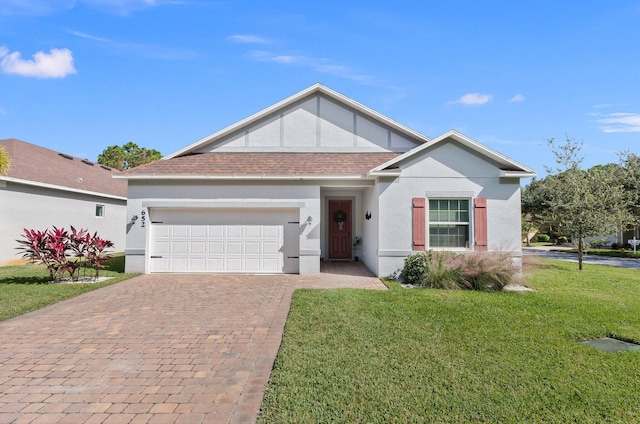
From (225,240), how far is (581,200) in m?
13.9

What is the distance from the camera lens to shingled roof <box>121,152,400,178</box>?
36.0ft

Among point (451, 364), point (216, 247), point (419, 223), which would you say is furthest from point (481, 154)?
point (216, 247)

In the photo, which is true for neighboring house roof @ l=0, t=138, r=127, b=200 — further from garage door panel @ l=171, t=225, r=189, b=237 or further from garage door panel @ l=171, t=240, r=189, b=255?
garage door panel @ l=171, t=240, r=189, b=255

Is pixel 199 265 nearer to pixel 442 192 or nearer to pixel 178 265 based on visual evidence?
pixel 178 265

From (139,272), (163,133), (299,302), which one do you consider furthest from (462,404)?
(163,133)

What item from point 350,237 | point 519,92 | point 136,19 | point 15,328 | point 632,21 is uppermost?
point 136,19

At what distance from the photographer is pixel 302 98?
1324cm

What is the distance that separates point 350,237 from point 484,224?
557 cm

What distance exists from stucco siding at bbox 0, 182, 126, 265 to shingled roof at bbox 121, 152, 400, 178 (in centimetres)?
674

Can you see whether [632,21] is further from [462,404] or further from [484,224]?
[462,404]

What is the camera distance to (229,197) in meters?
11.0

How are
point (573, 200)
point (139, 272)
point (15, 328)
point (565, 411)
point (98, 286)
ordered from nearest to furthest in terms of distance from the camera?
point (565, 411)
point (15, 328)
point (98, 286)
point (139, 272)
point (573, 200)

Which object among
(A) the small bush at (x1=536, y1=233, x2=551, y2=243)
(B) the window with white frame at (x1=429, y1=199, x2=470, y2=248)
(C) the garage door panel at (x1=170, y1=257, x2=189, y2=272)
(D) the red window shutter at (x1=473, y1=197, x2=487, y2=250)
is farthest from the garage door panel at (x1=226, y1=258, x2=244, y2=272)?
(A) the small bush at (x1=536, y1=233, x2=551, y2=243)

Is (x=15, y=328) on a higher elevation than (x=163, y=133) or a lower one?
lower
